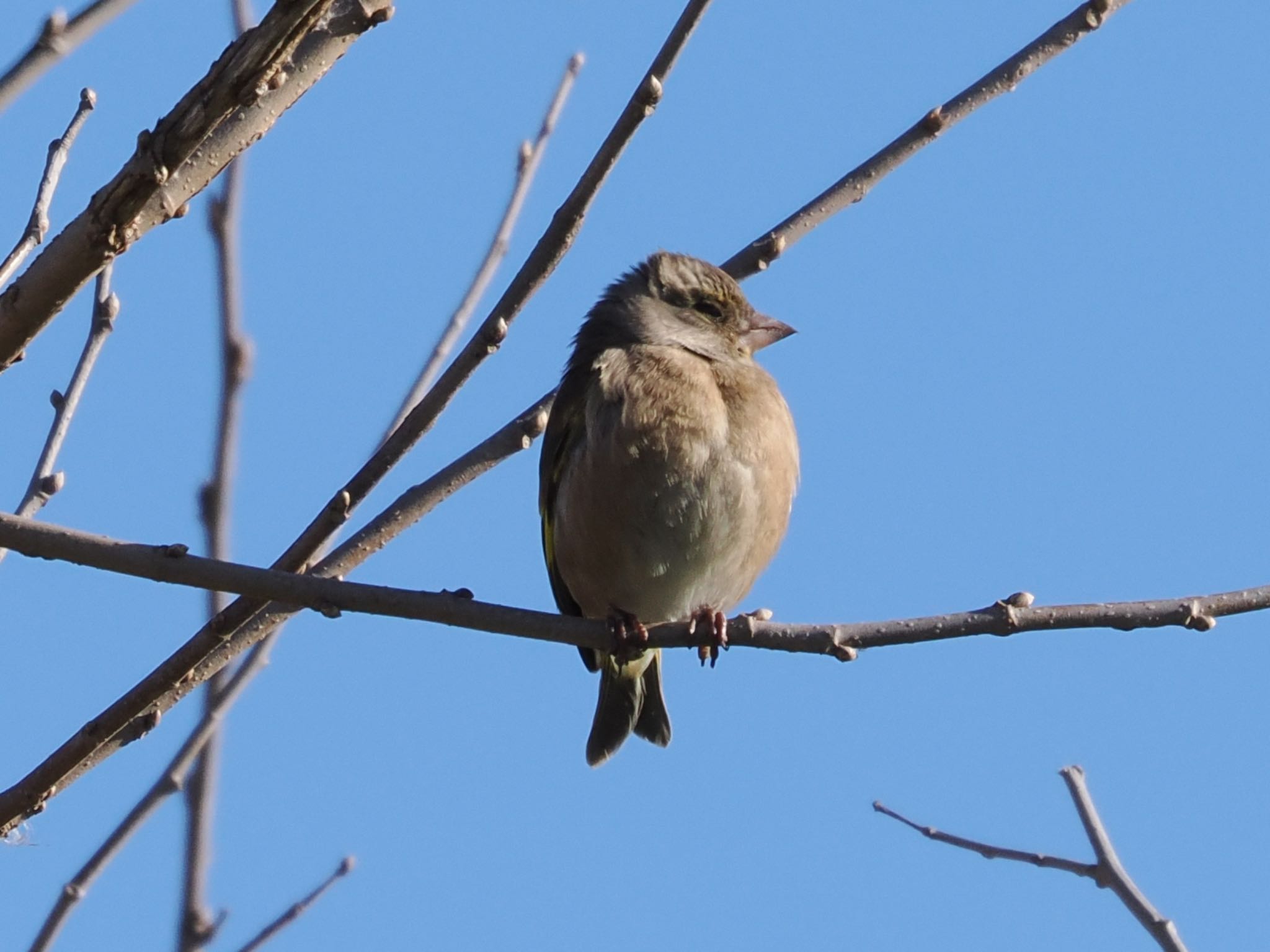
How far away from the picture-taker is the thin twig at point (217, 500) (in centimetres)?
335

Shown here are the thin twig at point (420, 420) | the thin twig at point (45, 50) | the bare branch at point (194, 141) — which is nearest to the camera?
the bare branch at point (194, 141)

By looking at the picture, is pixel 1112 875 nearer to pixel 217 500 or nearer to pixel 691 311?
pixel 217 500

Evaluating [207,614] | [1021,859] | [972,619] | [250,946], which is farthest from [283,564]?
[1021,859]

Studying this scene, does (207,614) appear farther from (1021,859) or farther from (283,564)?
(1021,859)

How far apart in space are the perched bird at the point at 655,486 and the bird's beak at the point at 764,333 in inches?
0.6

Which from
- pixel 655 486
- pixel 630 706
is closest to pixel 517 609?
pixel 655 486

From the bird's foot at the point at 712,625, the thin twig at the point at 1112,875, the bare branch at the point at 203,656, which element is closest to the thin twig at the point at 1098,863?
the thin twig at the point at 1112,875

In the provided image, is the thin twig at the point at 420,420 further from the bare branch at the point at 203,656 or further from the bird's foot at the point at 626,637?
the bird's foot at the point at 626,637

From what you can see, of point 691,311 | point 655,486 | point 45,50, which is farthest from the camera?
point 691,311

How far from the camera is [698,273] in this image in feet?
21.0

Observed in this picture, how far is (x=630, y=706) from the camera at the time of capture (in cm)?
614

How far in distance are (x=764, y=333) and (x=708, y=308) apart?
9.9 inches

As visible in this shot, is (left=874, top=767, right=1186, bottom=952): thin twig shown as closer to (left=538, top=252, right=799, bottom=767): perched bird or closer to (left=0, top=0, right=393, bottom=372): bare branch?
(left=538, top=252, right=799, bottom=767): perched bird

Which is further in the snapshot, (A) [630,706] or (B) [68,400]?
(A) [630,706]
